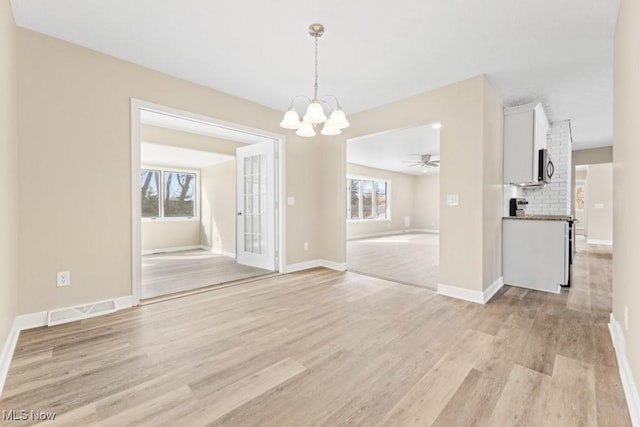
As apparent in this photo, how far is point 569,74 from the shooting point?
10.3 ft

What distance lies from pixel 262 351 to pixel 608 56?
4191 mm

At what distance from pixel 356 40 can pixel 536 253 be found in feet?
10.9

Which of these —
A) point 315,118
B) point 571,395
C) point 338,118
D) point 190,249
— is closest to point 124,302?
point 315,118

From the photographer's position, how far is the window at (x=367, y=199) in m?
10.1

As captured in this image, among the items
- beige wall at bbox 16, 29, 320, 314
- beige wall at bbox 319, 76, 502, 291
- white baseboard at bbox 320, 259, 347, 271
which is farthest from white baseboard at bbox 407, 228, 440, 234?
beige wall at bbox 16, 29, 320, 314

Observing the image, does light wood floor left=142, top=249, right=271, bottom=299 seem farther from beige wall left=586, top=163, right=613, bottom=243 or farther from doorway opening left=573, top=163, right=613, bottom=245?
beige wall left=586, top=163, right=613, bottom=243

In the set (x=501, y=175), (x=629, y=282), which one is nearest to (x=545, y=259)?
(x=501, y=175)

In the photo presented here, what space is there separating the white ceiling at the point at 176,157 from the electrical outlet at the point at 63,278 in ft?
9.77

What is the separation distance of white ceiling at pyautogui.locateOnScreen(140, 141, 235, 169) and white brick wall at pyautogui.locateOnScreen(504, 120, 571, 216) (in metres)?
5.82

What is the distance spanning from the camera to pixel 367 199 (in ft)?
35.1

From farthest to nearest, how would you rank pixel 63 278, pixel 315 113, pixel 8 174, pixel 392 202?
pixel 392 202
pixel 63 278
pixel 315 113
pixel 8 174

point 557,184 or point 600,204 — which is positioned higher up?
point 557,184

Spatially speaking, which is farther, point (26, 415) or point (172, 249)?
point (172, 249)

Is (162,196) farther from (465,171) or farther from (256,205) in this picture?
(465,171)
